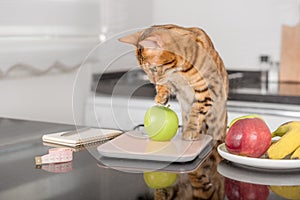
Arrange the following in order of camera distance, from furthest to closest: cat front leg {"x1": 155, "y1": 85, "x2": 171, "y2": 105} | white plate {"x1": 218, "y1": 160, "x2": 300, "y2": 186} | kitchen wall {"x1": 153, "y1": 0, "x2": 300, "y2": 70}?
kitchen wall {"x1": 153, "y1": 0, "x2": 300, "y2": 70} < cat front leg {"x1": 155, "y1": 85, "x2": 171, "y2": 105} < white plate {"x1": 218, "y1": 160, "x2": 300, "y2": 186}

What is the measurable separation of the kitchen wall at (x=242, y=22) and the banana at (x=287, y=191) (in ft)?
7.33

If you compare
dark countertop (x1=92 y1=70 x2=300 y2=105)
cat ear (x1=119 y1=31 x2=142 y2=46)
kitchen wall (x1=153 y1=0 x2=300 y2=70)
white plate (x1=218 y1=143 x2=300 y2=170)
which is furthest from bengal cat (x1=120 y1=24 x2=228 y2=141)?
kitchen wall (x1=153 y1=0 x2=300 y2=70)

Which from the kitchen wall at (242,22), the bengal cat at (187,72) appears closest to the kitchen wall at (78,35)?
the kitchen wall at (242,22)

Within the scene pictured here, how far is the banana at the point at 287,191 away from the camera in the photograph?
1043mm

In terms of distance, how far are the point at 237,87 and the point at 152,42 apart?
1.80 meters

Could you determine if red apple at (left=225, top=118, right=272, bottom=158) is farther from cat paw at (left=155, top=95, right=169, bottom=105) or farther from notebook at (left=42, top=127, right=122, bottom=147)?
notebook at (left=42, top=127, right=122, bottom=147)

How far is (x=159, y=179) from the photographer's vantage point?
46.4 inches

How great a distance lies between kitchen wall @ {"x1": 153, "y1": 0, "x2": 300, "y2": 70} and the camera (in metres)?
3.22

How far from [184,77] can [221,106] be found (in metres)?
0.20

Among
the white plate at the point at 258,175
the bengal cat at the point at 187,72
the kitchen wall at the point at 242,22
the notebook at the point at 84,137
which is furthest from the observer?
the kitchen wall at the point at 242,22

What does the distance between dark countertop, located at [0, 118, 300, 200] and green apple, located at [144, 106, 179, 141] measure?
0.39ft

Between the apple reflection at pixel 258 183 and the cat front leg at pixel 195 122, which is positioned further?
the cat front leg at pixel 195 122

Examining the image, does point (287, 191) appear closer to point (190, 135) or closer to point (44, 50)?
point (190, 135)

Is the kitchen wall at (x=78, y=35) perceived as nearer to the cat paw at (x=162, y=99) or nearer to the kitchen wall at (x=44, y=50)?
the kitchen wall at (x=44, y=50)
